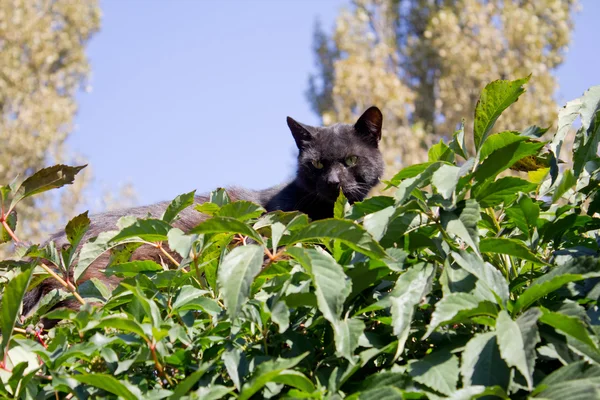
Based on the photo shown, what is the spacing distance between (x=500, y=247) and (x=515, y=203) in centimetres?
16

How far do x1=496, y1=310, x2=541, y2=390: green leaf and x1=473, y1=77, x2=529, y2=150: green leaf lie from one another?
0.33m

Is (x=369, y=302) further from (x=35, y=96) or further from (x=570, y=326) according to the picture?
(x=35, y=96)

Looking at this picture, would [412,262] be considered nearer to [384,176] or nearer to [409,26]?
[384,176]

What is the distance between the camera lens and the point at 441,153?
103cm

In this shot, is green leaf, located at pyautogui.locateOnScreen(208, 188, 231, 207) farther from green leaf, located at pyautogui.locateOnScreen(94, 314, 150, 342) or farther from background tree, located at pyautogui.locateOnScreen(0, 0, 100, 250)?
background tree, located at pyautogui.locateOnScreen(0, 0, 100, 250)

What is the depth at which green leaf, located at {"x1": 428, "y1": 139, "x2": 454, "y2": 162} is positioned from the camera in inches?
40.2

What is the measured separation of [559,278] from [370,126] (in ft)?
10.5

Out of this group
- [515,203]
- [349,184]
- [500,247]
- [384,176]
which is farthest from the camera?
[384,176]

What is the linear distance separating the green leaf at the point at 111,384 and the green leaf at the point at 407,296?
33cm

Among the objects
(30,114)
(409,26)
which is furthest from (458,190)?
(409,26)

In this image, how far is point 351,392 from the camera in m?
0.81

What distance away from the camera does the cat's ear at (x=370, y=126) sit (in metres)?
3.89

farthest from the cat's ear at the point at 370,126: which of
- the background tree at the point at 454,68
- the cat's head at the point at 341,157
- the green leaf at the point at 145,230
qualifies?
the background tree at the point at 454,68

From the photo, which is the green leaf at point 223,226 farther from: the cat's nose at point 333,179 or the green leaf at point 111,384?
the cat's nose at point 333,179
